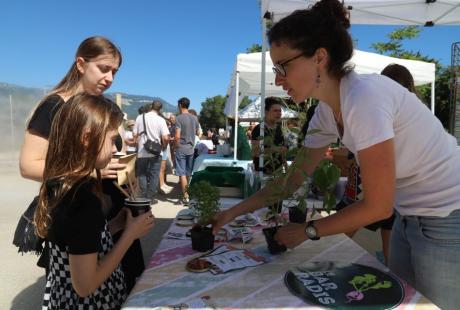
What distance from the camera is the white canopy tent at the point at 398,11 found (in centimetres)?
347

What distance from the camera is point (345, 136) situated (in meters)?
1.16

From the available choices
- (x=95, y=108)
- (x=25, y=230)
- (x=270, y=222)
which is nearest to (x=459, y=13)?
(x=270, y=222)

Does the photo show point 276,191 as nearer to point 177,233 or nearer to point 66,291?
point 177,233

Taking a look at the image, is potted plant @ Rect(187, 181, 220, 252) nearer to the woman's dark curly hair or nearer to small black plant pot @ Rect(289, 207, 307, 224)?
small black plant pot @ Rect(289, 207, 307, 224)

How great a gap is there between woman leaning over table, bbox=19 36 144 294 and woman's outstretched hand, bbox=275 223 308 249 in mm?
740

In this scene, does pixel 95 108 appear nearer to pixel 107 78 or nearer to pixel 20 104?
pixel 107 78

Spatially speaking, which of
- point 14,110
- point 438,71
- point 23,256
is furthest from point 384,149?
point 438,71

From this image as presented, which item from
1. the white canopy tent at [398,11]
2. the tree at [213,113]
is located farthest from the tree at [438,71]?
the tree at [213,113]

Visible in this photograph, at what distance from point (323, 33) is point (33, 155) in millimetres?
1185

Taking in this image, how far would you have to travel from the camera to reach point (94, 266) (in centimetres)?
99

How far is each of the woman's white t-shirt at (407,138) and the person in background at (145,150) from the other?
4.52m

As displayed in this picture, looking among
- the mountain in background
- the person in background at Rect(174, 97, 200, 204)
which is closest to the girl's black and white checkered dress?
the person in background at Rect(174, 97, 200, 204)

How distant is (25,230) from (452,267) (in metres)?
1.56

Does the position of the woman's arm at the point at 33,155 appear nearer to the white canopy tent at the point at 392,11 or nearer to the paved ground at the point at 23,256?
the paved ground at the point at 23,256
